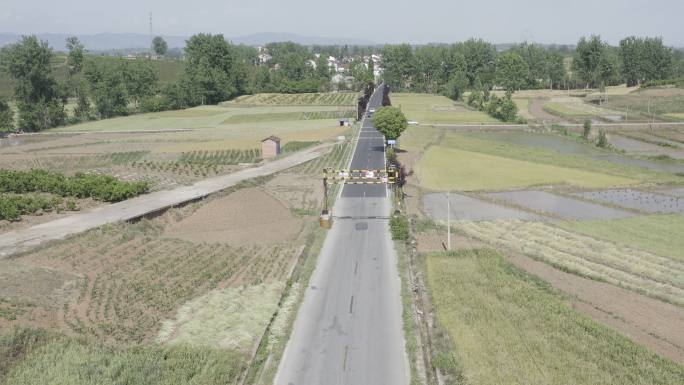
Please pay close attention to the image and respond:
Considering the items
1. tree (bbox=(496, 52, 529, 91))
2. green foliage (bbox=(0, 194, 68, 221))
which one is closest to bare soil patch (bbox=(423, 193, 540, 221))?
green foliage (bbox=(0, 194, 68, 221))

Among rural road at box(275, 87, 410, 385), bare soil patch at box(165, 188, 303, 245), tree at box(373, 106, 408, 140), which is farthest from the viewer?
tree at box(373, 106, 408, 140)

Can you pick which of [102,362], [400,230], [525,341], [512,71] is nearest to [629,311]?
[525,341]

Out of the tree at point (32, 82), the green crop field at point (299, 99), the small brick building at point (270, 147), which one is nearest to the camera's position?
the small brick building at point (270, 147)

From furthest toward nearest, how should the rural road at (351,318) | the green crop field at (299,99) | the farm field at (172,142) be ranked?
the green crop field at (299,99)
the farm field at (172,142)
the rural road at (351,318)

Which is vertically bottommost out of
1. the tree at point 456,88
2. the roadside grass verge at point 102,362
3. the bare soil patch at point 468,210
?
the roadside grass verge at point 102,362

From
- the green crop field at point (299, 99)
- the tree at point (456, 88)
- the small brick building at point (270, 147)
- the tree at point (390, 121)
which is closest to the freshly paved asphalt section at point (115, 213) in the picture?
the small brick building at point (270, 147)

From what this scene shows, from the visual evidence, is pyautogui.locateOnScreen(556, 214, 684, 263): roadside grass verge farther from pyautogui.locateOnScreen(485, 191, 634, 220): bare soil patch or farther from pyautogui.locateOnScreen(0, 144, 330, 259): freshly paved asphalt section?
pyautogui.locateOnScreen(0, 144, 330, 259): freshly paved asphalt section

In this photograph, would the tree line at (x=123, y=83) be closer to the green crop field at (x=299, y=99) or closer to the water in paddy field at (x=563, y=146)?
the green crop field at (x=299, y=99)

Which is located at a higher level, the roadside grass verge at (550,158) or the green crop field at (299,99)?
the green crop field at (299,99)

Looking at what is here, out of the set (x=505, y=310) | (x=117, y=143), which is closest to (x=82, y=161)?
(x=117, y=143)
